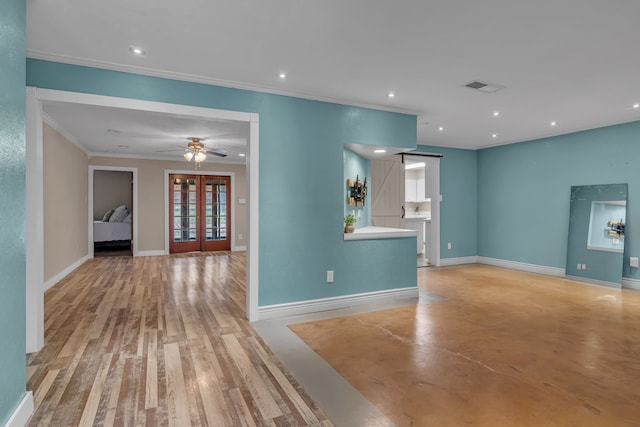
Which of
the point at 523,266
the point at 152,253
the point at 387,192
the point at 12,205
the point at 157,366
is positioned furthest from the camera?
the point at 152,253

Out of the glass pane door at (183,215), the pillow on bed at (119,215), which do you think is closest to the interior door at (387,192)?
the glass pane door at (183,215)

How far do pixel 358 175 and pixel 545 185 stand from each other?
12.7 feet

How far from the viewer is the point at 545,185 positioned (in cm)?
626

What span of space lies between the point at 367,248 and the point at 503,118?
2.93 m

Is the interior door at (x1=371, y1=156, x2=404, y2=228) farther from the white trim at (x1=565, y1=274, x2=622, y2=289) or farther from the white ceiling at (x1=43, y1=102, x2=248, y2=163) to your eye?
the white trim at (x1=565, y1=274, x2=622, y2=289)

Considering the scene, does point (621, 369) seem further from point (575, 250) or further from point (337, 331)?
point (575, 250)

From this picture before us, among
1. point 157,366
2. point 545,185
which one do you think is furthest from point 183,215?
point 545,185

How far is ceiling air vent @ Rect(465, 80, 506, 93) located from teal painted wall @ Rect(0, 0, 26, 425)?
377 centimetres

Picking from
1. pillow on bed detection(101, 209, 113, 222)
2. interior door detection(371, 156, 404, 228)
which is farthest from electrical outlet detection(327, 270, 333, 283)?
pillow on bed detection(101, 209, 113, 222)

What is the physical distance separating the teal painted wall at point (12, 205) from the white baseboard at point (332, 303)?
2111 mm

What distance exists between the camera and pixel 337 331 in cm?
337

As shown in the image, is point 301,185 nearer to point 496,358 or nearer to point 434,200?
point 496,358

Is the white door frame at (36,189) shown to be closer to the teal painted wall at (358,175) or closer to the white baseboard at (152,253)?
the teal painted wall at (358,175)

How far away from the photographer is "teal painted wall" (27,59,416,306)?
142 inches
